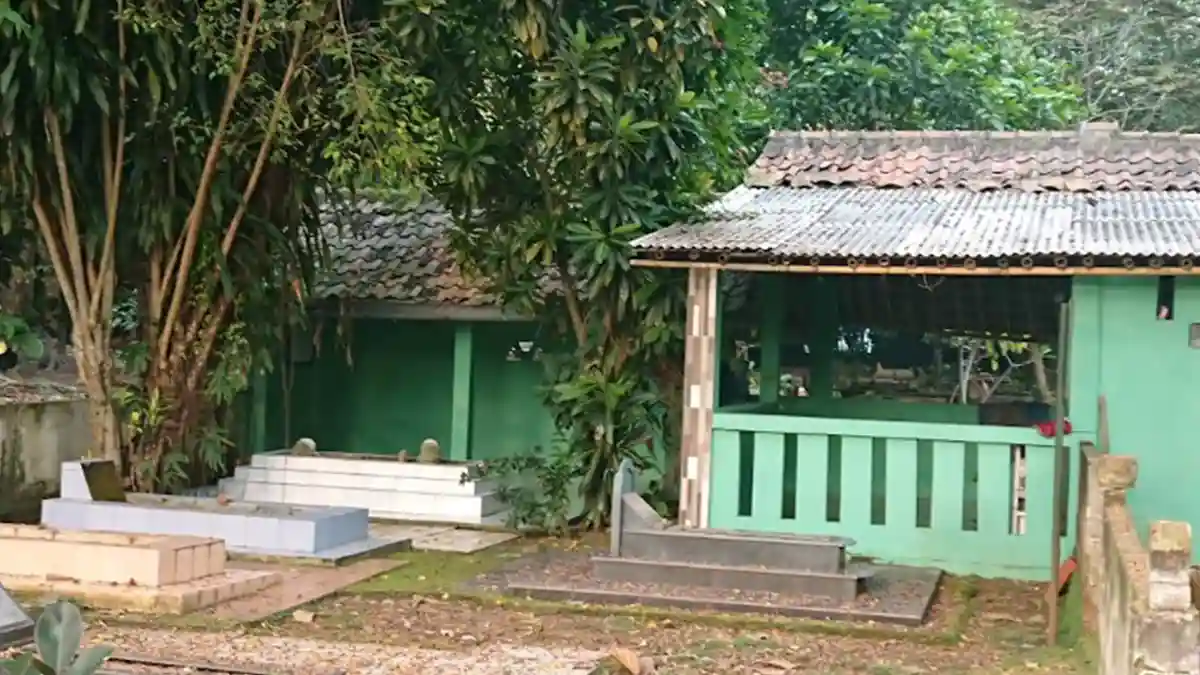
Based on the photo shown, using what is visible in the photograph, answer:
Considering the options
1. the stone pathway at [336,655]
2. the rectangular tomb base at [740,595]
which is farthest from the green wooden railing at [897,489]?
the stone pathway at [336,655]

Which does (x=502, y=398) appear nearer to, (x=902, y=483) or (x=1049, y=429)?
(x=902, y=483)

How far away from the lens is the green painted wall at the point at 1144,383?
27.8 ft

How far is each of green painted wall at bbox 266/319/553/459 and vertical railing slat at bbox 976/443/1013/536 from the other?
179 inches

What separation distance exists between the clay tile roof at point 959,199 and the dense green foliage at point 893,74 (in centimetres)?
336

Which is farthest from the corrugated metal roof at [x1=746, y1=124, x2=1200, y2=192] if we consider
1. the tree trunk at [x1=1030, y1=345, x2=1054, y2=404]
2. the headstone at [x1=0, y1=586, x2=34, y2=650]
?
the headstone at [x1=0, y1=586, x2=34, y2=650]

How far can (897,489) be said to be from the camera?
29.8 feet

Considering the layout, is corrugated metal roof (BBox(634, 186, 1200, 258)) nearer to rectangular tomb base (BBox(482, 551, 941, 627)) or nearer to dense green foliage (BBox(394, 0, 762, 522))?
dense green foliage (BBox(394, 0, 762, 522))

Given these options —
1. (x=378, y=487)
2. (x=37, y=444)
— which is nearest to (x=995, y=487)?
(x=378, y=487)

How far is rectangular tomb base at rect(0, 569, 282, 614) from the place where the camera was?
7422 mm

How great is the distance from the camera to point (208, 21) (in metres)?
9.74

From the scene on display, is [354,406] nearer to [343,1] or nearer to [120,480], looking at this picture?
[120,480]

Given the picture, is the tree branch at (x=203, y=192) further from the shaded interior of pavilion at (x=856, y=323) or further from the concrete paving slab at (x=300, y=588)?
the shaded interior of pavilion at (x=856, y=323)

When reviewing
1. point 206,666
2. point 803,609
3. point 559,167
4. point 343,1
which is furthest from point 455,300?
point 206,666

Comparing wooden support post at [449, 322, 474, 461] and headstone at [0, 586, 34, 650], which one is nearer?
headstone at [0, 586, 34, 650]
